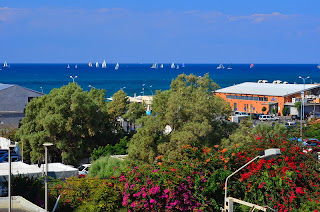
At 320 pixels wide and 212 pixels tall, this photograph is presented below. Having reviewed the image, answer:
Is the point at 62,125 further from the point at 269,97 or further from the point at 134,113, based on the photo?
the point at 269,97

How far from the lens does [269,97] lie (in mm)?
70938

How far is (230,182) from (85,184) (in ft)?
12.8

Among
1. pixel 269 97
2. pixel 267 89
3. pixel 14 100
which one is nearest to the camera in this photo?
pixel 14 100

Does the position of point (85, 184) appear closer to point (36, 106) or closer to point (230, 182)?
point (230, 182)

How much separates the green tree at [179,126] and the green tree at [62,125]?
17.6ft

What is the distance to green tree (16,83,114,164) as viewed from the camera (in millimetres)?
30406

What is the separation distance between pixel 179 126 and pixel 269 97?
153ft

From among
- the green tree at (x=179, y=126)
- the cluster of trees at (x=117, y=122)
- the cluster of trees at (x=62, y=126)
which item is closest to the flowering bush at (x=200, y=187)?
the cluster of trees at (x=117, y=122)

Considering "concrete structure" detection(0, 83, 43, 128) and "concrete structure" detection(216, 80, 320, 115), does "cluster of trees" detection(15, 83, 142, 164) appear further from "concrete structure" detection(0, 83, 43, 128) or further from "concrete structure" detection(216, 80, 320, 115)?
"concrete structure" detection(216, 80, 320, 115)

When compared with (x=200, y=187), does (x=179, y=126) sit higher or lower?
higher

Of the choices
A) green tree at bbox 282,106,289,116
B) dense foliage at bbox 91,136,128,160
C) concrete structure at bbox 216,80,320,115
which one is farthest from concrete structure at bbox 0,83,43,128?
green tree at bbox 282,106,289,116

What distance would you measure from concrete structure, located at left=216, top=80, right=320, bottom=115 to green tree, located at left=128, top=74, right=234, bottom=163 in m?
41.6

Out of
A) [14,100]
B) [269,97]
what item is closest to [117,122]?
[14,100]

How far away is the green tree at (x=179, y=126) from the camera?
25.4 metres
